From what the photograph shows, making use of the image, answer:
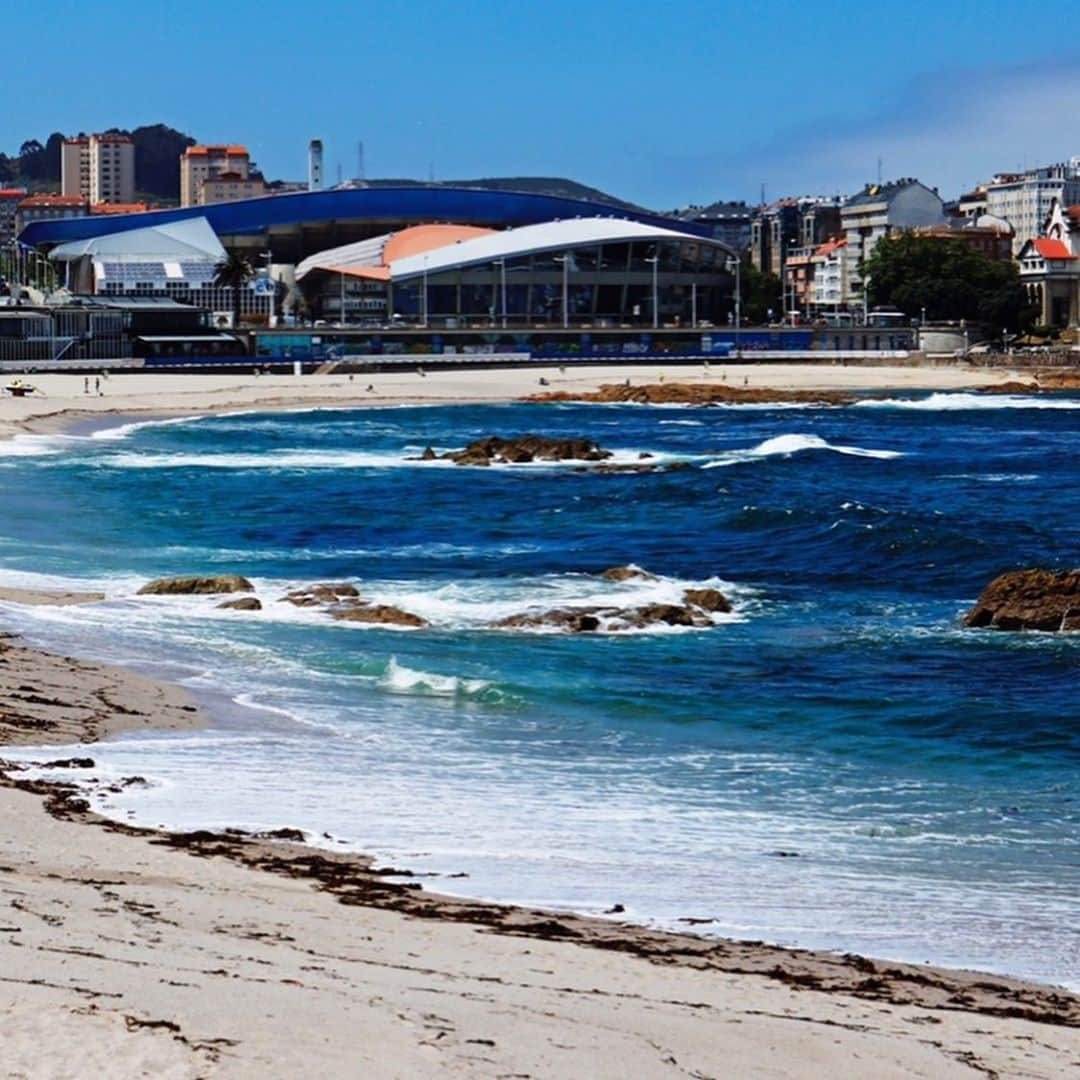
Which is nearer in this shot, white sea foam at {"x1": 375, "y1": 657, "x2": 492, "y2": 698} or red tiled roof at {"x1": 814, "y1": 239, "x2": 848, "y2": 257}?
white sea foam at {"x1": 375, "y1": 657, "x2": 492, "y2": 698}

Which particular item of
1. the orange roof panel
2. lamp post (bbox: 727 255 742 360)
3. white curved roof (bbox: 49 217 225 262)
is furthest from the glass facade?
white curved roof (bbox: 49 217 225 262)

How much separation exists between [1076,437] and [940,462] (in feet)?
44.6

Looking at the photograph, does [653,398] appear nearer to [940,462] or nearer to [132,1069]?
[940,462]

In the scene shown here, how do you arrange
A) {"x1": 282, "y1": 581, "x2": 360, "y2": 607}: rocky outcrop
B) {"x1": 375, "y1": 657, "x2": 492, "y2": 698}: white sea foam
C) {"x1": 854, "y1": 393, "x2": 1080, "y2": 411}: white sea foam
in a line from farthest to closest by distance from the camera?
{"x1": 854, "y1": 393, "x2": 1080, "y2": 411}: white sea foam, {"x1": 282, "y1": 581, "x2": 360, "y2": 607}: rocky outcrop, {"x1": 375, "y1": 657, "x2": 492, "y2": 698}: white sea foam

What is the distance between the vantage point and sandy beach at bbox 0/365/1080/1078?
800 cm

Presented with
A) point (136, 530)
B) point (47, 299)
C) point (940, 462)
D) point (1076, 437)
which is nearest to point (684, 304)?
point (47, 299)

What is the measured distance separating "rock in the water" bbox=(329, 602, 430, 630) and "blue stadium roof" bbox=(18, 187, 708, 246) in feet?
387

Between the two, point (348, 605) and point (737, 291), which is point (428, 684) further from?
point (737, 291)

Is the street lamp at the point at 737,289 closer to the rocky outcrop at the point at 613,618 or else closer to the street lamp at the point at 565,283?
the street lamp at the point at 565,283

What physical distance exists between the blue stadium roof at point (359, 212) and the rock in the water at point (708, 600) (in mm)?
117335

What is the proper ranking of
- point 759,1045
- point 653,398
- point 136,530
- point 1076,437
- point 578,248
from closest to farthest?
1. point 759,1045
2. point 136,530
3. point 1076,437
4. point 653,398
5. point 578,248

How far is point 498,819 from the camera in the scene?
1389 centimetres

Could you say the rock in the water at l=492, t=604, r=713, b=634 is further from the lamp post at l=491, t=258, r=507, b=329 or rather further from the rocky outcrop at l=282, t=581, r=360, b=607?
the lamp post at l=491, t=258, r=507, b=329

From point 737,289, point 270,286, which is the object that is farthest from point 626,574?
→ point 270,286
